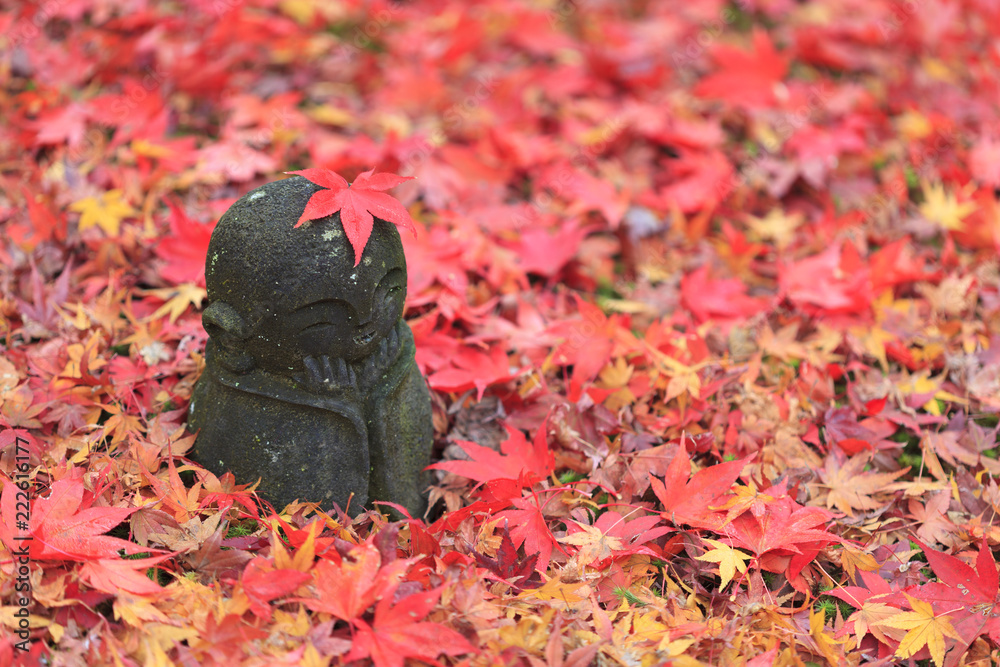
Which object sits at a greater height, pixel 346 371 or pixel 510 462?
pixel 346 371

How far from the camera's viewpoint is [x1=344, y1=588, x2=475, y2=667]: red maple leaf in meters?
1.85

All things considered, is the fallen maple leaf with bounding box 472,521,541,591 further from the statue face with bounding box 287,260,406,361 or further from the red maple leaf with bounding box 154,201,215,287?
the red maple leaf with bounding box 154,201,215,287

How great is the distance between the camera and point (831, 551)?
2.36 metres

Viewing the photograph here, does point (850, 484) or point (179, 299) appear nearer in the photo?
point (850, 484)

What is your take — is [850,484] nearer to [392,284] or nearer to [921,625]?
[921,625]

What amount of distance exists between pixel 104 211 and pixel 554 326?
6.07ft

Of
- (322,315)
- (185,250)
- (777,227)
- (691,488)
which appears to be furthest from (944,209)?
(185,250)

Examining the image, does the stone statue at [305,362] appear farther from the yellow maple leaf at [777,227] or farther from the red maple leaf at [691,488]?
the yellow maple leaf at [777,227]

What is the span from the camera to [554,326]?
305cm

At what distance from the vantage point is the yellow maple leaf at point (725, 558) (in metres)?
2.16

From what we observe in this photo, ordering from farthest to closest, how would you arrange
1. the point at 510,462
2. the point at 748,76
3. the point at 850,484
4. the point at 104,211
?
the point at 748,76
the point at 104,211
the point at 850,484
the point at 510,462

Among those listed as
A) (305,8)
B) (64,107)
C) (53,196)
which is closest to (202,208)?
(53,196)

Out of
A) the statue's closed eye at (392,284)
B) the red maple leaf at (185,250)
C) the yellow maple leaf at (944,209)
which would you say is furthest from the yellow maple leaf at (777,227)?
the red maple leaf at (185,250)

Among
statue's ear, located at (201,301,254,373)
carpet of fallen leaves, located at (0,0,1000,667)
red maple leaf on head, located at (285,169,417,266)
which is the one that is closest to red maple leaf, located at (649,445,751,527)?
carpet of fallen leaves, located at (0,0,1000,667)
